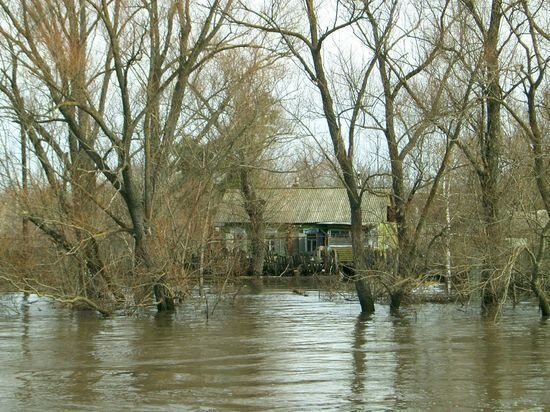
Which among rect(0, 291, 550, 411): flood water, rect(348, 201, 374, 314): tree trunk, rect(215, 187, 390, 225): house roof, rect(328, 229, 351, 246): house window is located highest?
rect(215, 187, 390, 225): house roof

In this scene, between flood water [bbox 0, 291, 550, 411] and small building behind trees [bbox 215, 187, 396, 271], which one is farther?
small building behind trees [bbox 215, 187, 396, 271]

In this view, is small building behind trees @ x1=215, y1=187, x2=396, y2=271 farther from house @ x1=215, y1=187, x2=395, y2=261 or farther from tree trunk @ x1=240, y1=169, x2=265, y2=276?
tree trunk @ x1=240, y1=169, x2=265, y2=276

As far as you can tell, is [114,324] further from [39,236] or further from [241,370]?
[241,370]

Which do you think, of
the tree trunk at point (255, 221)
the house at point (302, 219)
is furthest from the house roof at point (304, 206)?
the tree trunk at point (255, 221)

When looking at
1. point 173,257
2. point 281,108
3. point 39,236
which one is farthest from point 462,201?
point 39,236

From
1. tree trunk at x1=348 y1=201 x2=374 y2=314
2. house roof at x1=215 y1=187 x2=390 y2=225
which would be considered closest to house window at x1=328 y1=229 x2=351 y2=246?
house roof at x1=215 y1=187 x2=390 y2=225

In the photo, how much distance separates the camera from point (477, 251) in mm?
23688

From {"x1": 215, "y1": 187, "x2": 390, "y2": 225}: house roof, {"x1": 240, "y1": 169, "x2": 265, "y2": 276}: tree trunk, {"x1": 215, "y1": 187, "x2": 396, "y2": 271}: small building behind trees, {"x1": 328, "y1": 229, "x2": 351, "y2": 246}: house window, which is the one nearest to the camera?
{"x1": 240, "y1": 169, "x2": 265, "y2": 276}: tree trunk

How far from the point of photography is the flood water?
12633mm

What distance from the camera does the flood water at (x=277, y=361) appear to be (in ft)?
41.4

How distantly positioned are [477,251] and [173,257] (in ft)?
26.5

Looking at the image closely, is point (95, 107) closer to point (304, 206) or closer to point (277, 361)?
point (277, 361)

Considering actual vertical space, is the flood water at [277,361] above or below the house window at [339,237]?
below

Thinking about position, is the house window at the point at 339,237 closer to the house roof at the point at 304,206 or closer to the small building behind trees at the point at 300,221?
the small building behind trees at the point at 300,221
